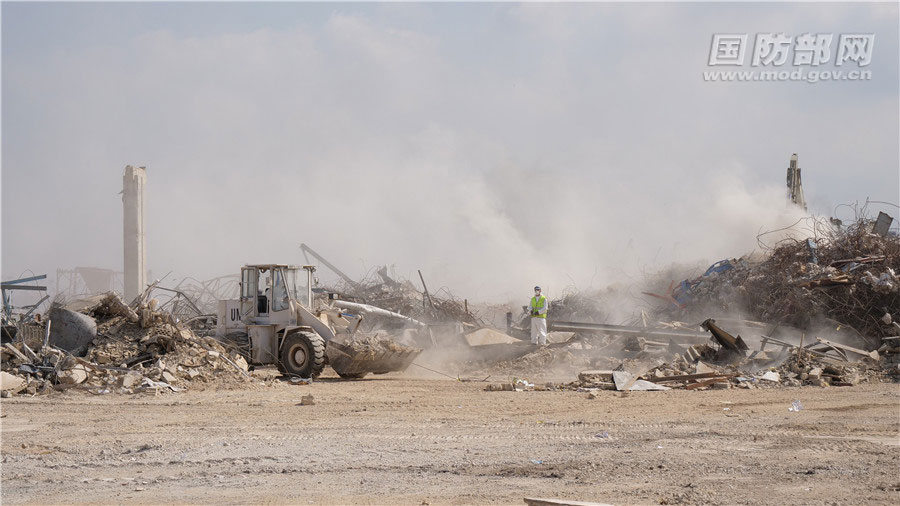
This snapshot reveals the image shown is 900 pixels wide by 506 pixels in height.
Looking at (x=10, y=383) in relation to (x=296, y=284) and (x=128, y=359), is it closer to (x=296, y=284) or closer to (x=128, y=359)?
(x=128, y=359)

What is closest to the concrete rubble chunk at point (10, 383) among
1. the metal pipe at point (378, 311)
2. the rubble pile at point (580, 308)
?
the metal pipe at point (378, 311)

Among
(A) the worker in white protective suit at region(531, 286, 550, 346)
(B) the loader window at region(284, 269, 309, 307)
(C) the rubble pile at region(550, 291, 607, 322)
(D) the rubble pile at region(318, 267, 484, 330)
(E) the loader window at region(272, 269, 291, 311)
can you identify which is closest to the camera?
(E) the loader window at region(272, 269, 291, 311)

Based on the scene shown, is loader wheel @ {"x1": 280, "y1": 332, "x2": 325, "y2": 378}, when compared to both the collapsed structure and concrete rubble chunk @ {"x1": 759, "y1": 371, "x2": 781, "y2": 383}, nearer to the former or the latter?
the collapsed structure

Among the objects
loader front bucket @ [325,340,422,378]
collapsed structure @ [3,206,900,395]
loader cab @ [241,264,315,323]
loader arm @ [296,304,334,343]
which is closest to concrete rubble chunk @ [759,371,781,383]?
collapsed structure @ [3,206,900,395]

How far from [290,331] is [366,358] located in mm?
1667

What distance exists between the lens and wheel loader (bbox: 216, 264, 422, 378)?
1722 centimetres

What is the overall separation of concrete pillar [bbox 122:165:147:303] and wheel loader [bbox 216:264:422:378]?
1299 cm

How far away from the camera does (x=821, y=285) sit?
18469 mm

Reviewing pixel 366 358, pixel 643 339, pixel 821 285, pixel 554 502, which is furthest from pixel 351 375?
pixel 554 502

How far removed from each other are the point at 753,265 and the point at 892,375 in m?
7.19

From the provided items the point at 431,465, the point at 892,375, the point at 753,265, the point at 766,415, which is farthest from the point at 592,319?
the point at 431,465

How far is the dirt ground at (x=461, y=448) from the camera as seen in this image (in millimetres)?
6879

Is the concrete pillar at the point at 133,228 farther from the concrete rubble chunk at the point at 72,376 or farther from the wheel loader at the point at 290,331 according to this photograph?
the concrete rubble chunk at the point at 72,376

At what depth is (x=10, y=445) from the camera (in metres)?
9.59
